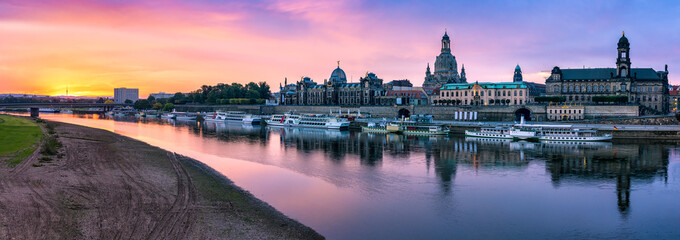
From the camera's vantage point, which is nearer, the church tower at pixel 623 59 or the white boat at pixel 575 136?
the white boat at pixel 575 136

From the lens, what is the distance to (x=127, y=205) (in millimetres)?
22109

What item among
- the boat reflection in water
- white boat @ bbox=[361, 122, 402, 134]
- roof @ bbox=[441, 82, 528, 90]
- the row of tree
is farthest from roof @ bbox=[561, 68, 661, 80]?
the row of tree

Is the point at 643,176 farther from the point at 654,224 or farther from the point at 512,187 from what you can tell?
the point at 654,224

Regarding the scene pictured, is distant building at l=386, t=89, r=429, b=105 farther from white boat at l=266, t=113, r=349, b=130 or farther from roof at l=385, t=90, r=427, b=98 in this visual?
white boat at l=266, t=113, r=349, b=130

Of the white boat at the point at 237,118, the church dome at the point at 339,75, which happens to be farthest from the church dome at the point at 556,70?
the white boat at the point at 237,118

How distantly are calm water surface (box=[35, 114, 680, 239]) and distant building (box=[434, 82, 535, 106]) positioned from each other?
162 ft

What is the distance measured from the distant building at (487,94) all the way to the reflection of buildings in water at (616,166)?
5107 centimetres

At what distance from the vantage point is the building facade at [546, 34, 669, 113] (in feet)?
300

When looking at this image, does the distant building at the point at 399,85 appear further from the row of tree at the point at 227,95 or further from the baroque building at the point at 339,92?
the row of tree at the point at 227,95

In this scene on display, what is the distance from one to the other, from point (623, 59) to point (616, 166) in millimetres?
66398

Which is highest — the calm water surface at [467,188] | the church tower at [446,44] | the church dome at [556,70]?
the church tower at [446,44]

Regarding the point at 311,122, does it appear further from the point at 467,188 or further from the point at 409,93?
the point at 467,188

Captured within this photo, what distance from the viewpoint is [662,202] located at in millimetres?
26078

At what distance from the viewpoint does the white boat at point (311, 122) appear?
3243 inches
